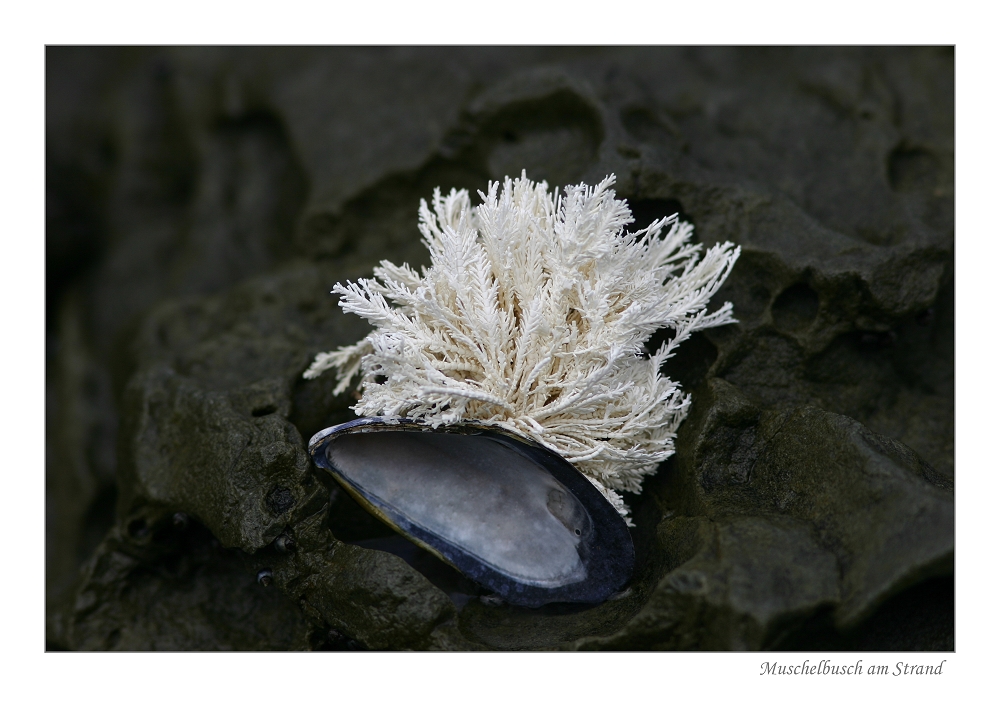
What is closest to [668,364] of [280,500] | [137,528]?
[280,500]

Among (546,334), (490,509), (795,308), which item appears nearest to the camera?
(546,334)

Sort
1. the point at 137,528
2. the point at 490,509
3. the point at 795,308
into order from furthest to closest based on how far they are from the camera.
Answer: the point at 137,528 < the point at 795,308 < the point at 490,509

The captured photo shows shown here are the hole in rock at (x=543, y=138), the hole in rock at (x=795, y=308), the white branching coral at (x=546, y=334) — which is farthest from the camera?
the hole in rock at (x=543, y=138)

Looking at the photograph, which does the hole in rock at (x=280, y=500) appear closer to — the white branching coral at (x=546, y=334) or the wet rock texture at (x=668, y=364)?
the wet rock texture at (x=668, y=364)

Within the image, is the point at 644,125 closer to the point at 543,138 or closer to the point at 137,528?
the point at 543,138

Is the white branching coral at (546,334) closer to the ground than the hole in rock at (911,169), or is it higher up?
closer to the ground

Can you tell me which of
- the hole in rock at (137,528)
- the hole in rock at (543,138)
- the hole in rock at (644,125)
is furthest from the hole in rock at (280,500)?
the hole in rock at (644,125)

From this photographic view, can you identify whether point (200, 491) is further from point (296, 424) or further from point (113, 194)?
point (113, 194)
